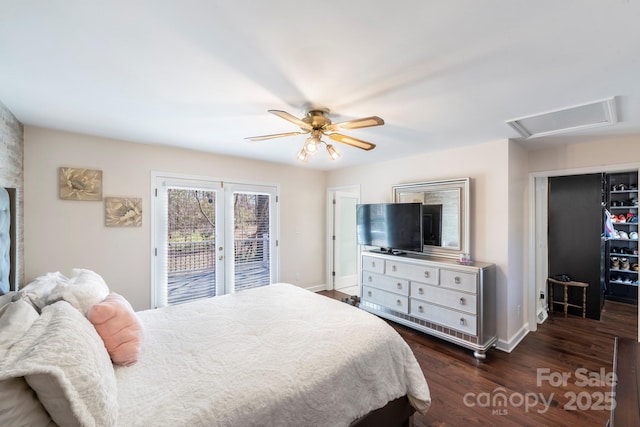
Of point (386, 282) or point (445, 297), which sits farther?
point (386, 282)

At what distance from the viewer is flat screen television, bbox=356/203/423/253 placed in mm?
3557

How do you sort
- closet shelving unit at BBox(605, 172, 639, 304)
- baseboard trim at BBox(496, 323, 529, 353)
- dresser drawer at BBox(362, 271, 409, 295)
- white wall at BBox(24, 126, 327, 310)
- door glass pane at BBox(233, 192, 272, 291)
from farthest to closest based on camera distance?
closet shelving unit at BBox(605, 172, 639, 304), door glass pane at BBox(233, 192, 272, 291), dresser drawer at BBox(362, 271, 409, 295), baseboard trim at BBox(496, 323, 529, 353), white wall at BBox(24, 126, 327, 310)

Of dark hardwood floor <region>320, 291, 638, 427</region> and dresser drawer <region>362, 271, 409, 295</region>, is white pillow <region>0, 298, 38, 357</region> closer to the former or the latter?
dark hardwood floor <region>320, 291, 638, 427</region>

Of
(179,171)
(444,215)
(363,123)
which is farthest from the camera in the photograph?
(179,171)

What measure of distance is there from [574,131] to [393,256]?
7.58 ft

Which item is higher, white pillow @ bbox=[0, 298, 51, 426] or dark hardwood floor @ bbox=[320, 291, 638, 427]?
white pillow @ bbox=[0, 298, 51, 426]

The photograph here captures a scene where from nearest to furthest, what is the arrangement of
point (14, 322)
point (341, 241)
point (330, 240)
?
A: 1. point (14, 322)
2. point (330, 240)
3. point (341, 241)

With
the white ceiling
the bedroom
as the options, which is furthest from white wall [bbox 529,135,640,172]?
the white ceiling

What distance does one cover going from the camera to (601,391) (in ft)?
7.56

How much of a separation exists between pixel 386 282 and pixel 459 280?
0.97 metres

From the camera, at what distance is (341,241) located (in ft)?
17.5

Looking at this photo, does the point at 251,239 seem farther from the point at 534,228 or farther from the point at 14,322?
the point at 534,228

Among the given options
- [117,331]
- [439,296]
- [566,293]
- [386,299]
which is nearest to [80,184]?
[117,331]

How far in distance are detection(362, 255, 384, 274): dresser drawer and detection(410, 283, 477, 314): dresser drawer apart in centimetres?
51
